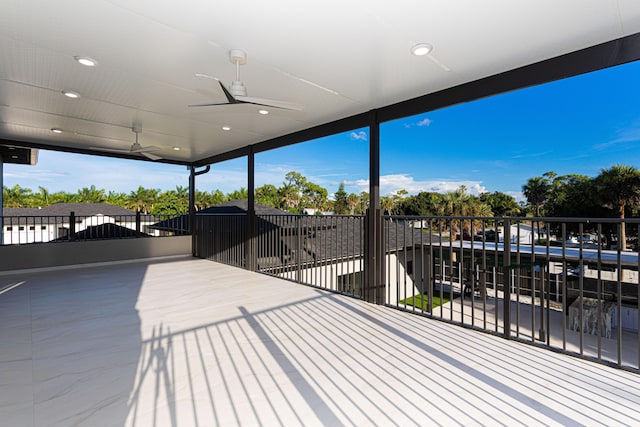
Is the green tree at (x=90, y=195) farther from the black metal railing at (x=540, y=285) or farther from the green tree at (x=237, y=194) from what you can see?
the black metal railing at (x=540, y=285)

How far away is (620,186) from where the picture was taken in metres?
21.3

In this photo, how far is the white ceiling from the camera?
6.47 feet

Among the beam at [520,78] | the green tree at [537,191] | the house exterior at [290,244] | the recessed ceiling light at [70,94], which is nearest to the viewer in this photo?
the beam at [520,78]

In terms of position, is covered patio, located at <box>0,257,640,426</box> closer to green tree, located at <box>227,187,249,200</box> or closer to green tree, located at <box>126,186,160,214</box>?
green tree, located at <box>227,187,249,200</box>

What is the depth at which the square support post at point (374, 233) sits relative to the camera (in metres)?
3.72

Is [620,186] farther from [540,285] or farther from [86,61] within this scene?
[86,61]

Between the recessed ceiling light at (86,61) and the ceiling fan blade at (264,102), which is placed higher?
the recessed ceiling light at (86,61)

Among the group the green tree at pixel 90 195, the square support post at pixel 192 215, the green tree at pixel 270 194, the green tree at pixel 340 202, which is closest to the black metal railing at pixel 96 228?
the square support post at pixel 192 215

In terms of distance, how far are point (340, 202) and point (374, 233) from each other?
1273 inches

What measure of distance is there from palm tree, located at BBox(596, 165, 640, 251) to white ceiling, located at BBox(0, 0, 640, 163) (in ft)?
83.3

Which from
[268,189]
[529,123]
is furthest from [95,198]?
[529,123]

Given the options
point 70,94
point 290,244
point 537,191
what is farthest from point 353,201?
point 70,94

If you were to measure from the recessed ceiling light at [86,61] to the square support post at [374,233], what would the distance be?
2.85 metres

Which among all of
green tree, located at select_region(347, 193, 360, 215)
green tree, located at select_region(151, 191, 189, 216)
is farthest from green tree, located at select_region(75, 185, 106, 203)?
green tree, located at select_region(347, 193, 360, 215)
